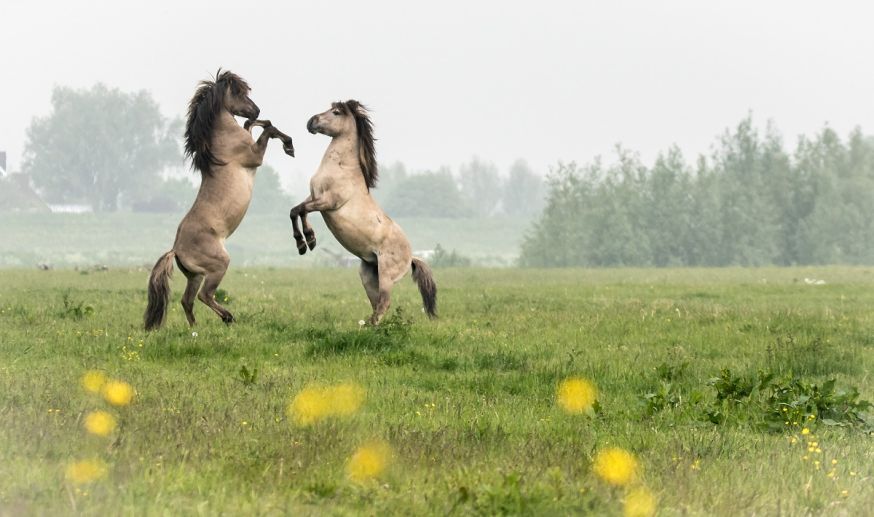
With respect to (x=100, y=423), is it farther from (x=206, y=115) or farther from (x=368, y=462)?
(x=206, y=115)

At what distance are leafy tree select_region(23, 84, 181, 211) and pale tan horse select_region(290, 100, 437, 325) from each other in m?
121

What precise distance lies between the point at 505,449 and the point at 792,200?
2797 inches

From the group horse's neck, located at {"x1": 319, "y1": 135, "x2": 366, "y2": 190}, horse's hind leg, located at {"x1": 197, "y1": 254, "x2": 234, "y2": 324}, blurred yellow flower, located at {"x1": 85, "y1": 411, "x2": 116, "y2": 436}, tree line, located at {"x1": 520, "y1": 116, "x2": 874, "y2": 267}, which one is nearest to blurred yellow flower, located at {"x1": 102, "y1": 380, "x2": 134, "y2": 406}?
blurred yellow flower, located at {"x1": 85, "y1": 411, "x2": 116, "y2": 436}

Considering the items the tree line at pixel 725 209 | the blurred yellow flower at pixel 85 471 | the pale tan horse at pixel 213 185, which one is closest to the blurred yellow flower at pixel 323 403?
the blurred yellow flower at pixel 85 471

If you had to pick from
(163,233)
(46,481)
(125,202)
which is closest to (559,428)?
(46,481)

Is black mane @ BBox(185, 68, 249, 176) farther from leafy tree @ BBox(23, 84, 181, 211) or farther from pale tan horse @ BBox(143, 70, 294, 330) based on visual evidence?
leafy tree @ BBox(23, 84, 181, 211)

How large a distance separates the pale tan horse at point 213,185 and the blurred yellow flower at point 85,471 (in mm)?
7110

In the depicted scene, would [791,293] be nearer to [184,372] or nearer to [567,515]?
[184,372]

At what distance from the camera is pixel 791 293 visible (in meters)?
25.1

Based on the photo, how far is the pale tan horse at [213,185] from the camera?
41.6 ft

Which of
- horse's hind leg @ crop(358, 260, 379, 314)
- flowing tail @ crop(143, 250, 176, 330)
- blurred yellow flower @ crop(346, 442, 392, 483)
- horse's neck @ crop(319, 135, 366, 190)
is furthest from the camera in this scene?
horse's hind leg @ crop(358, 260, 379, 314)

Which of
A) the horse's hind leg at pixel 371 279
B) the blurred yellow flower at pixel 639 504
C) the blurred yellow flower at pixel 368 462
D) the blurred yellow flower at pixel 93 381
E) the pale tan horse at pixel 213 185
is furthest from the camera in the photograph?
the horse's hind leg at pixel 371 279

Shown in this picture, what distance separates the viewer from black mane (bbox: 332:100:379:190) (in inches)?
535

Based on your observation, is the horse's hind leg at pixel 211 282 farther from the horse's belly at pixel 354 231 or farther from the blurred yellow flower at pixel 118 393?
the blurred yellow flower at pixel 118 393
